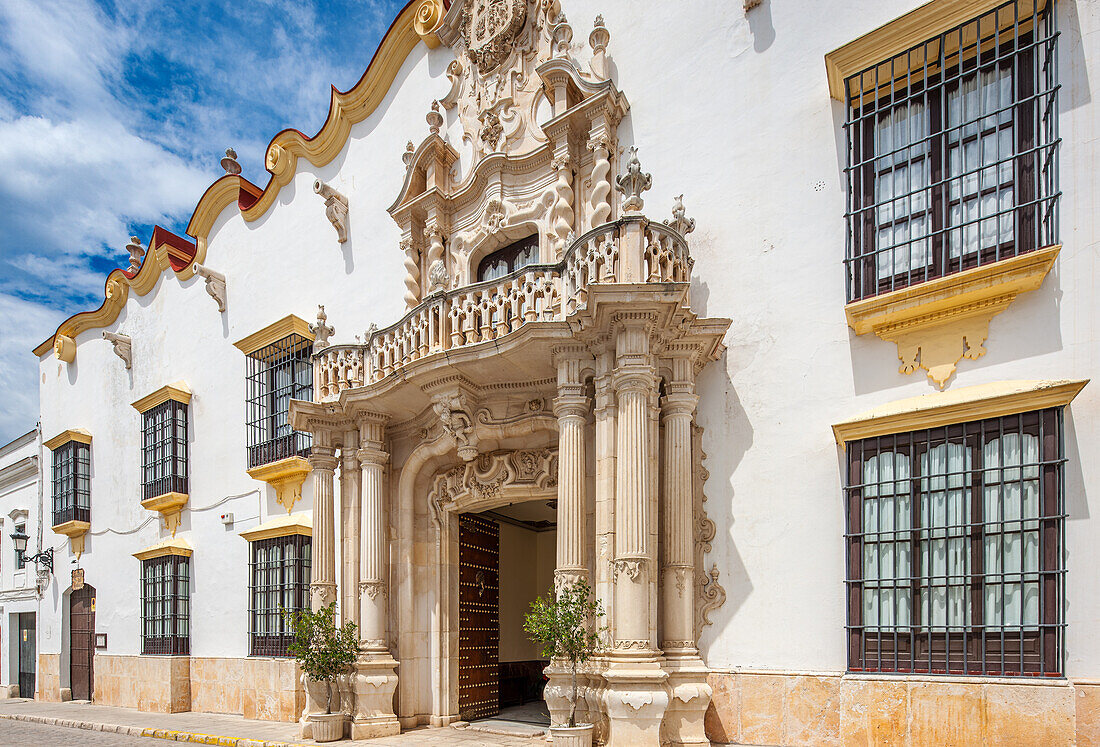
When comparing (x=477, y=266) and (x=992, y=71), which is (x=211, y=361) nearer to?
(x=477, y=266)

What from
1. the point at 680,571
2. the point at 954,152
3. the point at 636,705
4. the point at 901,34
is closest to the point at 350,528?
the point at 680,571

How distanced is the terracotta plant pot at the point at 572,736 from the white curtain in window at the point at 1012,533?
3685mm

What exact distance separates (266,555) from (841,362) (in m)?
10.2

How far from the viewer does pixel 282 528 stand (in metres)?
13.4

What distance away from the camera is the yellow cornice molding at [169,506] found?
53.0 ft

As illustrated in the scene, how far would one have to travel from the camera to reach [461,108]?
12.3 meters

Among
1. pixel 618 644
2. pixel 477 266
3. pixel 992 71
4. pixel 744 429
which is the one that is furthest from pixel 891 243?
pixel 477 266

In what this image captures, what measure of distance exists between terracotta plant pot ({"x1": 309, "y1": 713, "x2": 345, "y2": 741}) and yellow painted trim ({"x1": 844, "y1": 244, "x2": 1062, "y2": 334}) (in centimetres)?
761

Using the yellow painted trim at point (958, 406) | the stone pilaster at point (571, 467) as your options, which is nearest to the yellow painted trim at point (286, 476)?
the stone pilaster at point (571, 467)

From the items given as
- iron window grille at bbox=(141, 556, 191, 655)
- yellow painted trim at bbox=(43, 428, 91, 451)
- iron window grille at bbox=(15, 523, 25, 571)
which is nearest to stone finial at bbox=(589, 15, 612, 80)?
iron window grille at bbox=(141, 556, 191, 655)

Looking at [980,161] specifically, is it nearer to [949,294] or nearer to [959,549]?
[949,294]

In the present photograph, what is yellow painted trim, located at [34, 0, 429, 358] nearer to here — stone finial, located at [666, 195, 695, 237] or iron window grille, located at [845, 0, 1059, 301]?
stone finial, located at [666, 195, 695, 237]

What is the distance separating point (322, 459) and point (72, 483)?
40.9 ft

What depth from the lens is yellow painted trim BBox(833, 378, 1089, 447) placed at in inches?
267
